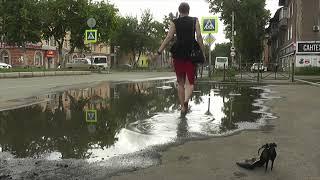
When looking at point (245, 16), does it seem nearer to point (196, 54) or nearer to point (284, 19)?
point (284, 19)

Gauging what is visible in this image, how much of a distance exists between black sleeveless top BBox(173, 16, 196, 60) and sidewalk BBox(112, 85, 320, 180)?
6.38 ft

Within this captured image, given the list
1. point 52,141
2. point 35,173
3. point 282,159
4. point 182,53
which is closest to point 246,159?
point 282,159

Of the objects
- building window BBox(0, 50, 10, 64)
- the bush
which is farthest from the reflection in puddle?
building window BBox(0, 50, 10, 64)

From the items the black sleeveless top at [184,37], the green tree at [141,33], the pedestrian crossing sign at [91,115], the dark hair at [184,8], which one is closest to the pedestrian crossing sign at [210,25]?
the pedestrian crossing sign at [91,115]

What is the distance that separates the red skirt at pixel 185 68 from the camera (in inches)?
311

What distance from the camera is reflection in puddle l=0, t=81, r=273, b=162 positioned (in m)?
5.39

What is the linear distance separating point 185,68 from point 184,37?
0.54 metres

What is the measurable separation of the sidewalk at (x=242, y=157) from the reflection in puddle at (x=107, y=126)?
47 cm

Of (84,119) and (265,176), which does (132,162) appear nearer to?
(265,176)

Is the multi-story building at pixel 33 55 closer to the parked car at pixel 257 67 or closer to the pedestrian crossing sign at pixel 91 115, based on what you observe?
the parked car at pixel 257 67

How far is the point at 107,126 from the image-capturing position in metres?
7.04

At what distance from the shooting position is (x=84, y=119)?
25.8ft

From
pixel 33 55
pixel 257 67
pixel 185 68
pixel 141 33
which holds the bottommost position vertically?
pixel 257 67

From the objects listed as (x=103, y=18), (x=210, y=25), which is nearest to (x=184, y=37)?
(x=210, y=25)
